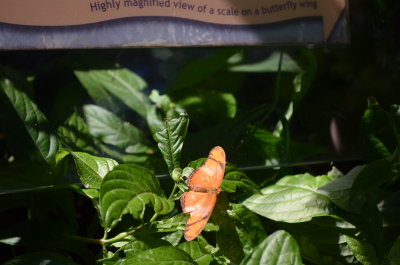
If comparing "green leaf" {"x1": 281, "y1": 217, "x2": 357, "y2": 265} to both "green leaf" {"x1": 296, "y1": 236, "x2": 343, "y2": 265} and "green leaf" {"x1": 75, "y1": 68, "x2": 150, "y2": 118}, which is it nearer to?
"green leaf" {"x1": 296, "y1": 236, "x2": 343, "y2": 265}

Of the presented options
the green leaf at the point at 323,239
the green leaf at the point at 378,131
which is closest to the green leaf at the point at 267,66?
the green leaf at the point at 378,131

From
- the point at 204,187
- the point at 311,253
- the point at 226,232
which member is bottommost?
the point at 311,253

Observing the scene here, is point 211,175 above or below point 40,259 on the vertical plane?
above

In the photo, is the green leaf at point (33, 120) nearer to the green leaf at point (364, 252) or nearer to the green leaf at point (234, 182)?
the green leaf at point (234, 182)

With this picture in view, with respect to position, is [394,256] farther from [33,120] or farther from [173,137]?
[33,120]

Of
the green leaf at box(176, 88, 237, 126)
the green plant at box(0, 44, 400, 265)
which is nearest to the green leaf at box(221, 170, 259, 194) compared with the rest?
the green plant at box(0, 44, 400, 265)

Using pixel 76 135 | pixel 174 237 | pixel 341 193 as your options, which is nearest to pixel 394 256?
pixel 341 193
